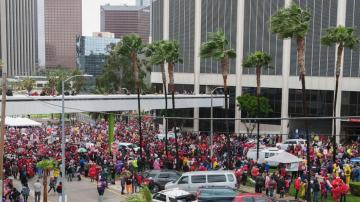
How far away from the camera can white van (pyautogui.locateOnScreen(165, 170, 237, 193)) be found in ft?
87.8

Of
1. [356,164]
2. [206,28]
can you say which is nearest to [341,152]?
[356,164]

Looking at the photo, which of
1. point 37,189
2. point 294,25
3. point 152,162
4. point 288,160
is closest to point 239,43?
point 152,162

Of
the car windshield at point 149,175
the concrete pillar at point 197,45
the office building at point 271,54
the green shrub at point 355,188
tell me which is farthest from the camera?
the concrete pillar at point 197,45

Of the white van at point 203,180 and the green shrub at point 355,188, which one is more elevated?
the white van at point 203,180

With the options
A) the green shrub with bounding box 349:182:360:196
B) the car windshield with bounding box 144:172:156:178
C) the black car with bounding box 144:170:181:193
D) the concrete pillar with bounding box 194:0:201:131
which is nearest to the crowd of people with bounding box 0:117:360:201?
the car windshield with bounding box 144:172:156:178

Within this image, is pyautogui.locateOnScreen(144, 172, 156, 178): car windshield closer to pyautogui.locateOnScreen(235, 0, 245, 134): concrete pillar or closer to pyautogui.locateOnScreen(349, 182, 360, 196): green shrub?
pyautogui.locateOnScreen(349, 182, 360, 196): green shrub

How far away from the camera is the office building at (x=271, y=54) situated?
173 ft

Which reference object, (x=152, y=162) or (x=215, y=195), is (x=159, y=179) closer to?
(x=215, y=195)

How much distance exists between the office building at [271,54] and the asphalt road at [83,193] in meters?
27.5

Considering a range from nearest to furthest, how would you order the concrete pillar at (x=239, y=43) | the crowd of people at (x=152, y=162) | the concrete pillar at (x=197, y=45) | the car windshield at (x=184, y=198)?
1. the car windshield at (x=184, y=198)
2. the crowd of people at (x=152, y=162)
3. the concrete pillar at (x=239, y=43)
4. the concrete pillar at (x=197, y=45)

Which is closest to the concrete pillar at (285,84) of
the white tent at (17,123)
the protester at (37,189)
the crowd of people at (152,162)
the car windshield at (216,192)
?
the crowd of people at (152,162)

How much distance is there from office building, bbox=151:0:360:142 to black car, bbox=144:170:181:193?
1052 inches

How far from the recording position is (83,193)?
99.0ft

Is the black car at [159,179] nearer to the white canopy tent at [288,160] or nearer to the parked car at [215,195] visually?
the parked car at [215,195]
